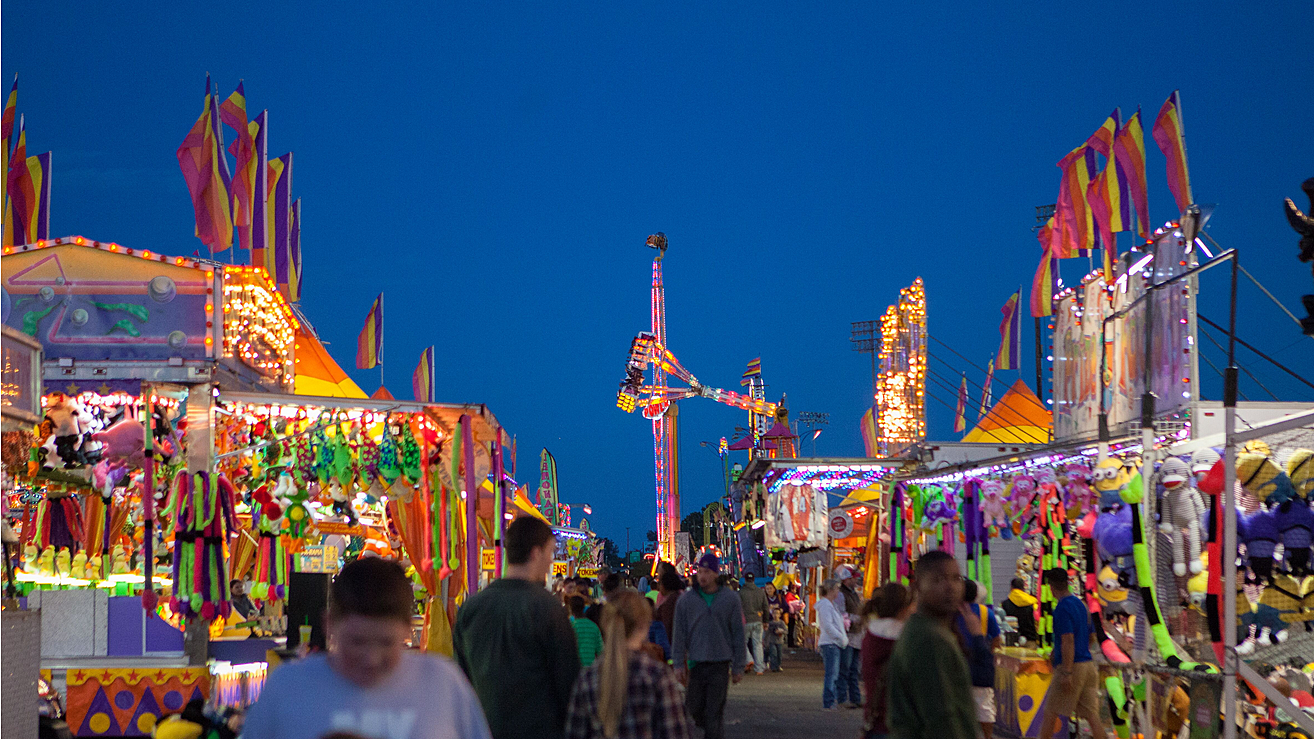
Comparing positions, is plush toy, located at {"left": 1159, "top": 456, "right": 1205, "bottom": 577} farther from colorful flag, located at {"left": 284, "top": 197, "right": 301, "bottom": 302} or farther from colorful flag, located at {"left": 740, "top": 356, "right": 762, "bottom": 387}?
colorful flag, located at {"left": 740, "top": 356, "right": 762, "bottom": 387}

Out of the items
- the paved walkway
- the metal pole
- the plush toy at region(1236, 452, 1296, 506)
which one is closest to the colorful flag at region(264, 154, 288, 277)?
the paved walkway

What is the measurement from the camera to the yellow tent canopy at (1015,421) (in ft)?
90.1

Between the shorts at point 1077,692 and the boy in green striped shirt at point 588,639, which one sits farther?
the shorts at point 1077,692

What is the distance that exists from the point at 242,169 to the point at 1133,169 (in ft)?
38.4

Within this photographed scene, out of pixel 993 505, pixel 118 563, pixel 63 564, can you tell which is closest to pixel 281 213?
pixel 118 563

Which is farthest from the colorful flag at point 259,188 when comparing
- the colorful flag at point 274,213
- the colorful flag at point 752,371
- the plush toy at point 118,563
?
the colorful flag at point 752,371

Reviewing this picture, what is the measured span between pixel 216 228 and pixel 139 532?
4254mm

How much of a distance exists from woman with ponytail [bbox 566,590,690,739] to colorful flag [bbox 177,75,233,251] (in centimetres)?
1250

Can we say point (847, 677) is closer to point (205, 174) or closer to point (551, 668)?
point (205, 174)

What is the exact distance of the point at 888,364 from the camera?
36344 millimetres

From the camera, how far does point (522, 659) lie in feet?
16.6

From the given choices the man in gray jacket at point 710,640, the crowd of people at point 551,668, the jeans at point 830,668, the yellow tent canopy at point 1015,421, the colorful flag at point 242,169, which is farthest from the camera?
the yellow tent canopy at point 1015,421

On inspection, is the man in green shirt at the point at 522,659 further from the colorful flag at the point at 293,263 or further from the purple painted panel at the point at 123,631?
the colorful flag at the point at 293,263

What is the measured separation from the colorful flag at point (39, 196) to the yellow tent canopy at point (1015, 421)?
18.4 meters
